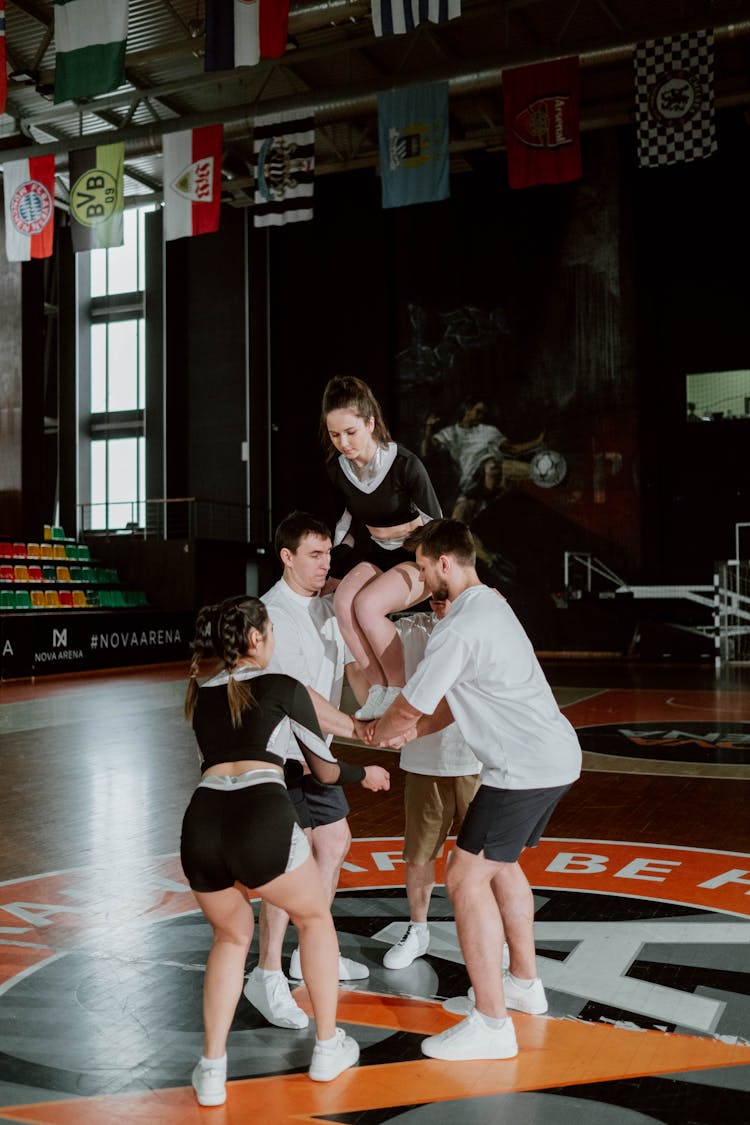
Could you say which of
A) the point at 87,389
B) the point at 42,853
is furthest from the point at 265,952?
the point at 87,389

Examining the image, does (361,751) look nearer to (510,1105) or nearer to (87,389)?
(510,1105)

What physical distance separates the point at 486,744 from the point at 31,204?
14.1 m

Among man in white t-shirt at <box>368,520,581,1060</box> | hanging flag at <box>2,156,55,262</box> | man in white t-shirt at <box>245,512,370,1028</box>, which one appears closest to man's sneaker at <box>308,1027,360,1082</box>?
man in white t-shirt at <box>368,520,581,1060</box>

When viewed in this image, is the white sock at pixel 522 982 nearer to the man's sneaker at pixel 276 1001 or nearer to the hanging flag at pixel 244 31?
the man's sneaker at pixel 276 1001

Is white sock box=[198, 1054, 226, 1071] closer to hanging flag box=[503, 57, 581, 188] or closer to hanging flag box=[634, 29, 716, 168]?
hanging flag box=[503, 57, 581, 188]

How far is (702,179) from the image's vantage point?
18328mm

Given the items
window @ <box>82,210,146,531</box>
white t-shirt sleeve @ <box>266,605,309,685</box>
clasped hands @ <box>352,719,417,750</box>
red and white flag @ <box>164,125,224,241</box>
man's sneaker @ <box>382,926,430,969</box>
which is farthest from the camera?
window @ <box>82,210,146,531</box>

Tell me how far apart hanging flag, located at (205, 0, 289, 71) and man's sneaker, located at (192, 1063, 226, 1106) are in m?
11.7

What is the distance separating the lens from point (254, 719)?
248 cm

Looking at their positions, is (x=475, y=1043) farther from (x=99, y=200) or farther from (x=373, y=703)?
(x=99, y=200)

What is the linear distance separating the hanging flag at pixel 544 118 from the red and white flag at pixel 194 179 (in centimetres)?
409

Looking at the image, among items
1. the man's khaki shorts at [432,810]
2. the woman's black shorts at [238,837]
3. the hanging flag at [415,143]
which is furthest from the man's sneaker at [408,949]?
the hanging flag at [415,143]

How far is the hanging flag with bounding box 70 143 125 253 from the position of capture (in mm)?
14242

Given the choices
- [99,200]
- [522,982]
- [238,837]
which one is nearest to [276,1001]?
[522,982]
